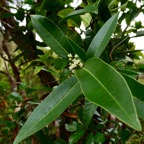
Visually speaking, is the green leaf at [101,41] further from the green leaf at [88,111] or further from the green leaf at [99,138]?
the green leaf at [99,138]

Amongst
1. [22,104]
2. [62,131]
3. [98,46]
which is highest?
[98,46]

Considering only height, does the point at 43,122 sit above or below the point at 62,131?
above

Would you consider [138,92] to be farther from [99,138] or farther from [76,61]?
[99,138]

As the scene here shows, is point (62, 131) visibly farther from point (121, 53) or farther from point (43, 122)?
point (43, 122)

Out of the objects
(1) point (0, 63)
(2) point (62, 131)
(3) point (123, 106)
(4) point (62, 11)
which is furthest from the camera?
(1) point (0, 63)

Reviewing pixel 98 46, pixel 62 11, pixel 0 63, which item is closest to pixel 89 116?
pixel 98 46
